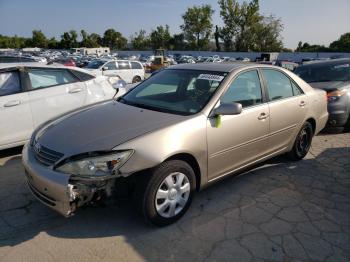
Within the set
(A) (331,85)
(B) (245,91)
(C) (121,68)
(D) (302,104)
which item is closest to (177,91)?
(B) (245,91)

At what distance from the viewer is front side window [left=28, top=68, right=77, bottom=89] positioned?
17.3ft

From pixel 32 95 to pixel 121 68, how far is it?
13.9m

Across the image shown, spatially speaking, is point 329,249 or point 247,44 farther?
point 247,44

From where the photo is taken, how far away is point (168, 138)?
3025 millimetres

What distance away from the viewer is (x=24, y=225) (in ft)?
10.6

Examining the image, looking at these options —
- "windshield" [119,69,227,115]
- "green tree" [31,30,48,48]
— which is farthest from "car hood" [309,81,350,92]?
"green tree" [31,30,48,48]

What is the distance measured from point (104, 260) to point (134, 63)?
1788 centimetres

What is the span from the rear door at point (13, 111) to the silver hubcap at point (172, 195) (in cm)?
297

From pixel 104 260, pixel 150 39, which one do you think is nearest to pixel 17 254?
pixel 104 260

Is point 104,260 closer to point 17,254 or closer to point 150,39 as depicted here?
point 17,254

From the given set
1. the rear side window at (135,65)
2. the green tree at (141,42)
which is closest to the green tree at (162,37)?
the green tree at (141,42)

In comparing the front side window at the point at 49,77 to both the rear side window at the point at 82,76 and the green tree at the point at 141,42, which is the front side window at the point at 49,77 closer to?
the rear side window at the point at 82,76

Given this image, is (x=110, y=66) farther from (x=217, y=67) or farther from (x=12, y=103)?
(x=217, y=67)

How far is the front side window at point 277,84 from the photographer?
168 inches
